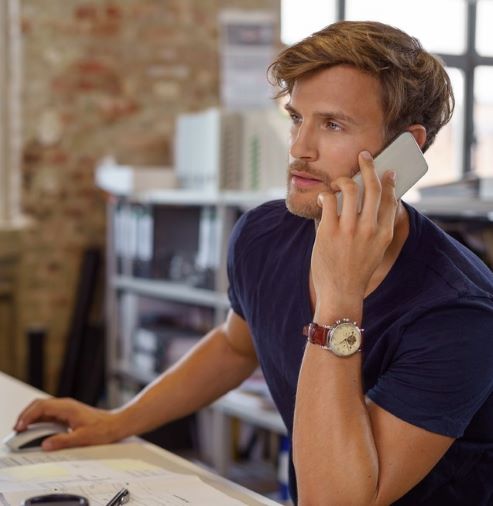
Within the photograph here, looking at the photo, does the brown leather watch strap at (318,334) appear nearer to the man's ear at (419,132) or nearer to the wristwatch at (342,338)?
the wristwatch at (342,338)

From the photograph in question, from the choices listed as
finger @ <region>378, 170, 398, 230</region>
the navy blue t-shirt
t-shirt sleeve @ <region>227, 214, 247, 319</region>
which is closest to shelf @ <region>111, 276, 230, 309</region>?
t-shirt sleeve @ <region>227, 214, 247, 319</region>

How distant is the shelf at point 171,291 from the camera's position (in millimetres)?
3674

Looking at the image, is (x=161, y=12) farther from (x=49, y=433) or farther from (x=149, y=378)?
(x=49, y=433)

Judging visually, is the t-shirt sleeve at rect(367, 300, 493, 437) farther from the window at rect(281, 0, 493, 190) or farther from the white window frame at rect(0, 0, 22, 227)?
the window at rect(281, 0, 493, 190)

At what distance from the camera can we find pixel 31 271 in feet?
14.5

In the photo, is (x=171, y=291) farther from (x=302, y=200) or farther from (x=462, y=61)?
(x=462, y=61)

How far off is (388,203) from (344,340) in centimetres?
21

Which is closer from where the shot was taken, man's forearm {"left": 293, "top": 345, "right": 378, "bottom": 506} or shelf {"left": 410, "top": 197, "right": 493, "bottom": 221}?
man's forearm {"left": 293, "top": 345, "right": 378, "bottom": 506}

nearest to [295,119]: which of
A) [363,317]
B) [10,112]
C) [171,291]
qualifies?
[363,317]

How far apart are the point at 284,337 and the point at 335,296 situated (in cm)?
24

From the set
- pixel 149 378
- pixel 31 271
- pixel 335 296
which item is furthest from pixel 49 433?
pixel 31 271

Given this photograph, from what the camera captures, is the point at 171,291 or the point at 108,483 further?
the point at 171,291

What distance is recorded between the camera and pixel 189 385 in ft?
5.42

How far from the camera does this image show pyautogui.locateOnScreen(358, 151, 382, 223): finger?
1296 millimetres
